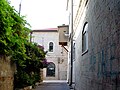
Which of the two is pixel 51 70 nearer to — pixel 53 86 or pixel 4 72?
pixel 53 86

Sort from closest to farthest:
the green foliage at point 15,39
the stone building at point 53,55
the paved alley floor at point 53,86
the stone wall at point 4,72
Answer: the green foliage at point 15,39 → the stone wall at point 4,72 → the paved alley floor at point 53,86 → the stone building at point 53,55

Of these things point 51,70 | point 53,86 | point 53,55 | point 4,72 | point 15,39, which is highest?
point 53,55

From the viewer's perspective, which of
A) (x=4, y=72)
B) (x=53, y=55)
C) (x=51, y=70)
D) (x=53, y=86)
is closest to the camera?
(x=4, y=72)

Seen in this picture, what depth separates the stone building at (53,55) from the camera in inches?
1775

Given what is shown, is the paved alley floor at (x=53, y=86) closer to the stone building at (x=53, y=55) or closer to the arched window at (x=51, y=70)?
the stone building at (x=53, y=55)

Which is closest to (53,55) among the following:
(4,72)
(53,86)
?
(53,86)

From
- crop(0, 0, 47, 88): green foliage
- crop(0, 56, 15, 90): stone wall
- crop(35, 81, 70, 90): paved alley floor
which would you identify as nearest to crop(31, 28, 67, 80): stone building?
crop(35, 81, 70, 90): paved alley floor

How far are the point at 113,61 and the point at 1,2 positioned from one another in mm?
5404

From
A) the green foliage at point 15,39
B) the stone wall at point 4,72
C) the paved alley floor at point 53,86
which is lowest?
the paved alley floor at point 53,86

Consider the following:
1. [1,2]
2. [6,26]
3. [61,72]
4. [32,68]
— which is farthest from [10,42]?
[61,72]

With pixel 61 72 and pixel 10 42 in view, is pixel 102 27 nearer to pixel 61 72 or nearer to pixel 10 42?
pixel 10 42

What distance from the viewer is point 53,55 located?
4644 centimetres

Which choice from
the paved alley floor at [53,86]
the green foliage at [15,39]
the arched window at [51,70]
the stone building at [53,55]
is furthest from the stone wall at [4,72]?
the arched window at [51,70]

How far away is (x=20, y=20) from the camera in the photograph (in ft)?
42.0
